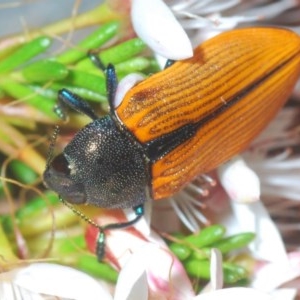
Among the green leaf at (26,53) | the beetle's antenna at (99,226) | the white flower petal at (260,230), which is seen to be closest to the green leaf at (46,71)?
the green leaf at (26,53)

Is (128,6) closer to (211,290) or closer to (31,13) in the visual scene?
(31,13)

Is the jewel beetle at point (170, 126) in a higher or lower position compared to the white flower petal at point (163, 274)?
higher

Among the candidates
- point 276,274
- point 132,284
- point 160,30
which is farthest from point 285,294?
point 160,30

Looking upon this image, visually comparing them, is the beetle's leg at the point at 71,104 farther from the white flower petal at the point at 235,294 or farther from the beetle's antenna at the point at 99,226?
the white flower petal at the point at 235,294

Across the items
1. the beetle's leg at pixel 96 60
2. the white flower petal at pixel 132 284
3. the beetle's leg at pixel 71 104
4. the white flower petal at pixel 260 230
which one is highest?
the beetle's leg at pixel 96 60

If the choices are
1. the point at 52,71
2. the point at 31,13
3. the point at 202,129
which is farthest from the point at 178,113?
the point at 31,13

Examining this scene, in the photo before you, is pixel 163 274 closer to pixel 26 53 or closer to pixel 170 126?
pixel 170 126

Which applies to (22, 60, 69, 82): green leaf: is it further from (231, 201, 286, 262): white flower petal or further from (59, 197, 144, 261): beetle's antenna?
(231, 201, 286, 262): white flower petal

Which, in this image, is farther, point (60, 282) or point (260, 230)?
point (260, 230)
